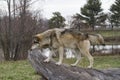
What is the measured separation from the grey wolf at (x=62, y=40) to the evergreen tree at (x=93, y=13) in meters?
36.3

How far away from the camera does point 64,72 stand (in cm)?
823

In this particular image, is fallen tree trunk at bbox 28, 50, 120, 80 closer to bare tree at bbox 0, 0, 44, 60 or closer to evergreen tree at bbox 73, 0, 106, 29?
bare tree at bbox 0, 0, 44, 60

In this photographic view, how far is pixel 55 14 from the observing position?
38812 millimetres

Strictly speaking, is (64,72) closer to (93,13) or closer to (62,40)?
(62,40)

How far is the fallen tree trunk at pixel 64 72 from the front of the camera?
8.15 meters

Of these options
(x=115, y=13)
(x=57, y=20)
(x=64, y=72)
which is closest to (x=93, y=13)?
(x=115, y=13)

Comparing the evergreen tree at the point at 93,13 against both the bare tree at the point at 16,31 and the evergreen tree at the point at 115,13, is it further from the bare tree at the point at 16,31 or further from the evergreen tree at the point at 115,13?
the bare tree at the point at 16,31

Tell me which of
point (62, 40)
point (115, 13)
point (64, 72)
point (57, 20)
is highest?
point (115, 13)

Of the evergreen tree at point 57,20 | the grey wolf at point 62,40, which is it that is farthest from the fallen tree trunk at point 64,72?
the evergreen tree at point 57,20

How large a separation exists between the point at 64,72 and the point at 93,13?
38.9 m

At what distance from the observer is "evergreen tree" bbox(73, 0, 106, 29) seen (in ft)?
148

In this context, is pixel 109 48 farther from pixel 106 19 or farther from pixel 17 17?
pixel 106 19

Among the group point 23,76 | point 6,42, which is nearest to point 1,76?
point 23,76

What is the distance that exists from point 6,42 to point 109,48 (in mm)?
7189
